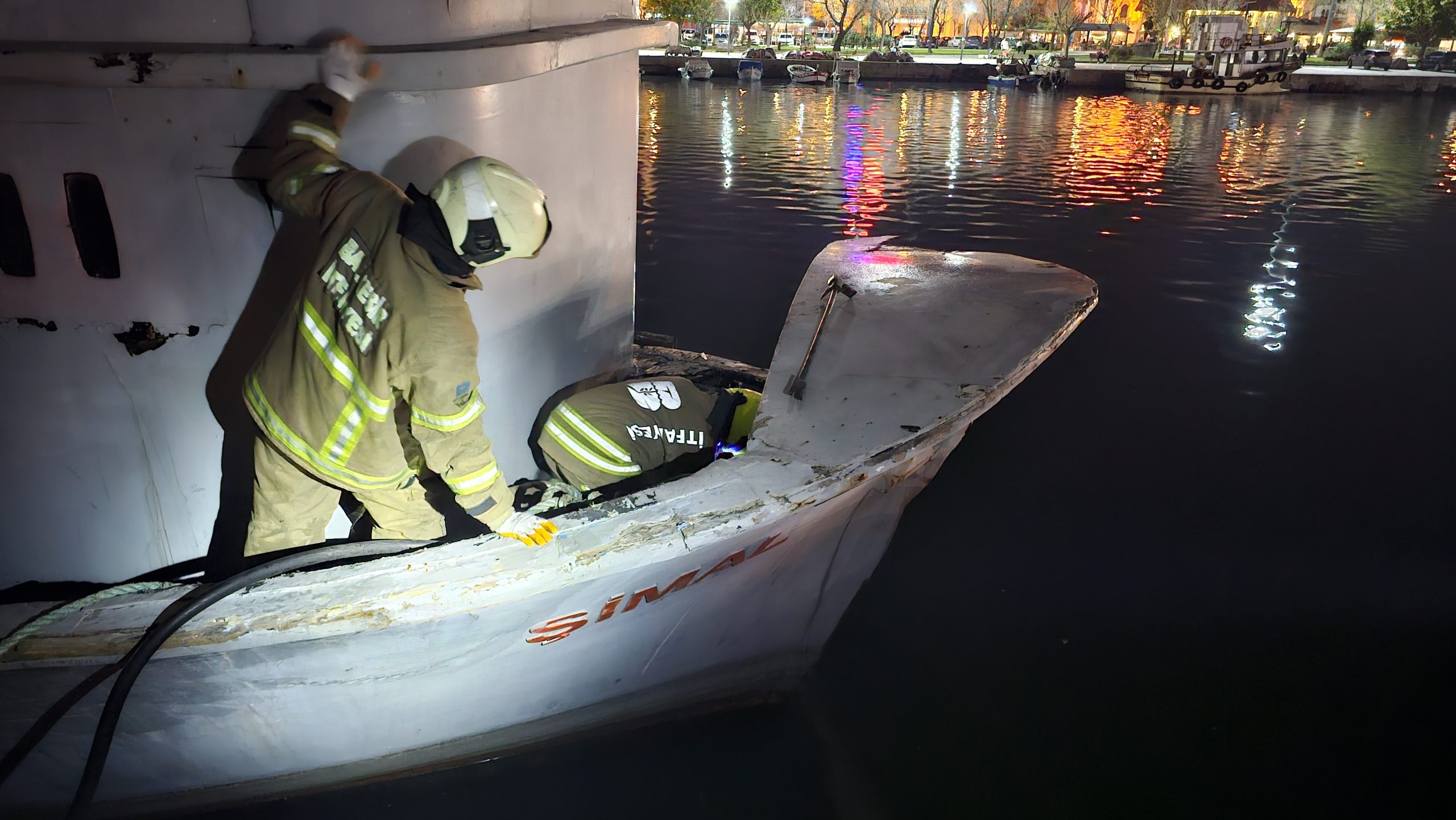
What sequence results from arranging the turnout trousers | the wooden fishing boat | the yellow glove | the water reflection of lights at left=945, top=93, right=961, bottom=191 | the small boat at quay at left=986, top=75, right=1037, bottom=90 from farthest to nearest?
1. the wooden fishing boat
2. the small boat at quay at left=986, top=75, right=1037, bottom=90
3. the water reflection of lights at left=945, top=93, right=961, bottom=191
4. the turnout trousers
5. the yellow glove

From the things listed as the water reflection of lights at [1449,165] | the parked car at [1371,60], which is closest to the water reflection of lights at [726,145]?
the water reflection of lights at [1449,165]

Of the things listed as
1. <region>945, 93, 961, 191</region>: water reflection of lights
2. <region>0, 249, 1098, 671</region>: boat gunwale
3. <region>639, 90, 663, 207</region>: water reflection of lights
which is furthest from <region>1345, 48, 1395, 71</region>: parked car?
<region>0, 249, 1098, 671</region>: boat gunwale

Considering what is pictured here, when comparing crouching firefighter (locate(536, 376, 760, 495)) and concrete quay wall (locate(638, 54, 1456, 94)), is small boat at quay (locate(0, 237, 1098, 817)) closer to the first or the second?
crouching firefighter (locate(536, 376, 760, 495))

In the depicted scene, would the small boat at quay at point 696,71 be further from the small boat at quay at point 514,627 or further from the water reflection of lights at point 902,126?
the small boat at quay at point 514,627

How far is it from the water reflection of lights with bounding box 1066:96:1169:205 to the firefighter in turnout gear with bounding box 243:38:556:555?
12.1 m

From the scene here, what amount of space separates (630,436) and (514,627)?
2.97 ft

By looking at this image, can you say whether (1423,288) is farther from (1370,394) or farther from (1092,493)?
(1092,493)

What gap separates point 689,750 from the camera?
127 inches

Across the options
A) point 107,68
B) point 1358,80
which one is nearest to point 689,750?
point 107,68

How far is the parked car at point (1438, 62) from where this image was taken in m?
36.2

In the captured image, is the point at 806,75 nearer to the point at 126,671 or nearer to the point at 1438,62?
the point at 1438,62

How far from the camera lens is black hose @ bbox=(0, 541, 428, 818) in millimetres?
2176

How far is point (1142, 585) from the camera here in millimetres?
4180

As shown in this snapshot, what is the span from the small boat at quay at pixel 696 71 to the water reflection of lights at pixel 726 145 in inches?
458
